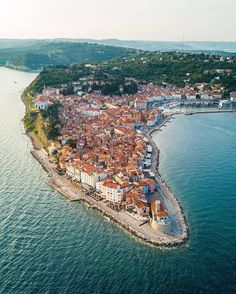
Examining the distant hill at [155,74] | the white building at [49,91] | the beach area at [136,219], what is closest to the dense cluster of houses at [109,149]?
the beach area at [136,219]

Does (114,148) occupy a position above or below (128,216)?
below

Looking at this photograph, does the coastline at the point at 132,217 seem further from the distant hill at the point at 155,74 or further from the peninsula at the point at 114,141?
the distant hill at the point at 155,74

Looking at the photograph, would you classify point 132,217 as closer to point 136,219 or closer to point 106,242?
point 136,219

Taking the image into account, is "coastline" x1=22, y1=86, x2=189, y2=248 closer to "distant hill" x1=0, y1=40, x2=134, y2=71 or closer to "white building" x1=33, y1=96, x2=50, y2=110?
"white building" x1=33, y1=96, x2=50, y2=110

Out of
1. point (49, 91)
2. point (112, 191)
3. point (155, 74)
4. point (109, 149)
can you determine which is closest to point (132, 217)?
point (112, 191)

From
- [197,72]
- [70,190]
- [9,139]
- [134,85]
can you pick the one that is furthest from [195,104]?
[70,190]

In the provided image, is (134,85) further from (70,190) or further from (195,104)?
(70,190)

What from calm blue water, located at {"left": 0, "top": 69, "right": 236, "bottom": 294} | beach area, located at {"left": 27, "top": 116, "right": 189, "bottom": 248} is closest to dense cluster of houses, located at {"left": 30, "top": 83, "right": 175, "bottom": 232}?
beach area, located at {"left": 27, "top": 116, "right": 189, "bottom": 248}
